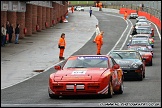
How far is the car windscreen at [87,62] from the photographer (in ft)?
48.5

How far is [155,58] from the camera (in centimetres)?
3544

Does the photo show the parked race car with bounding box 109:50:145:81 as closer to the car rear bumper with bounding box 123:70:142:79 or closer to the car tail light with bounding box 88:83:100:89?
the car rear bumper with bounding box 123:70:142:79

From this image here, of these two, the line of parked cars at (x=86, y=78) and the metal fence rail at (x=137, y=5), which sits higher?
the metal fence rail at (x=137, y=5)

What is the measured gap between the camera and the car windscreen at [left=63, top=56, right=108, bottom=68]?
14.8m

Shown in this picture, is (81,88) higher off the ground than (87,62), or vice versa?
(87,62)

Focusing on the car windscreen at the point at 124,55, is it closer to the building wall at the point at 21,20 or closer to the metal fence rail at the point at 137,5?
the building wall at the point at 21,20

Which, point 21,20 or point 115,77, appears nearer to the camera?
point 115,77

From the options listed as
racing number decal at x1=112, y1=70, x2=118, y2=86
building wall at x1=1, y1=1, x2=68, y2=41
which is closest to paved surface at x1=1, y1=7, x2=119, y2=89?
building wall at x1=1, y1=1, x2=68, y2=41

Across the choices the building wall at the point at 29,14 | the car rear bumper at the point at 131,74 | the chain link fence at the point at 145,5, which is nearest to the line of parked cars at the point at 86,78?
the car rear bumper at the point at 131,74

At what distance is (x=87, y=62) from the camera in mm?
14906

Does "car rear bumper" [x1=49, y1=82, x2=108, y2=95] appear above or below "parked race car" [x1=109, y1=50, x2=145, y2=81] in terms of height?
above

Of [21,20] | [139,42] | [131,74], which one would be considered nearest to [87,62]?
[131,74]

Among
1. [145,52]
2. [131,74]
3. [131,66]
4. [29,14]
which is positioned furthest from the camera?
[29,14]

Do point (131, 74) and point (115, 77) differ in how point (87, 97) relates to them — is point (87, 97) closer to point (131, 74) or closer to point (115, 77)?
point (115, 77)
